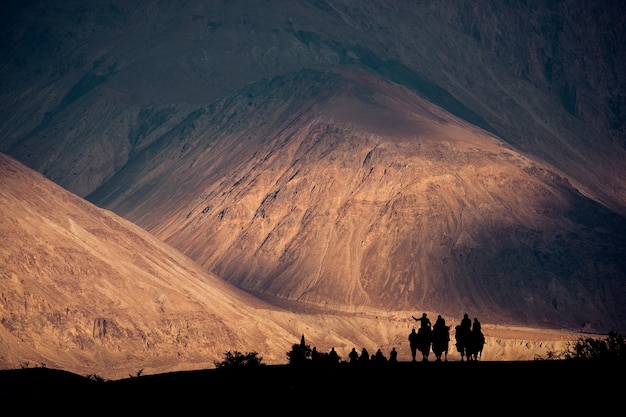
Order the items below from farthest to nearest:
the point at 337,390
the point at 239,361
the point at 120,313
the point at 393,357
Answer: the point at 120,313, the point at 239,361, the point at 393,357, the point at 337,390

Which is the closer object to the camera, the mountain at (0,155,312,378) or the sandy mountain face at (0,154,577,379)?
the mountain at (0,155,312,378)

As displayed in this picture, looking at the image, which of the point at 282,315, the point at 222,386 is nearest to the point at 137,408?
the point at 222,386

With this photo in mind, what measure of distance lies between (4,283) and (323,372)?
92.5 meters

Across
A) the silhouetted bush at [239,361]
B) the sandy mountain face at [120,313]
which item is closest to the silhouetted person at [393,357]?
the silhouetted bush at [239,361]

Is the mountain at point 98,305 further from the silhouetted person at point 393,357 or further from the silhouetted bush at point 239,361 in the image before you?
the silhouetted person at point 393,357

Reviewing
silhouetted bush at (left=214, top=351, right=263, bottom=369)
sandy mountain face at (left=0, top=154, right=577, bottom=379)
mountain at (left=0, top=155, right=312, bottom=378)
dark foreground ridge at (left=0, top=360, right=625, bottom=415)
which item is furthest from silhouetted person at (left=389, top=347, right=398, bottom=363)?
mountain at (left=0, top=155, right=312, bottom=378)

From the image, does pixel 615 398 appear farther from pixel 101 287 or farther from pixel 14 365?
pixel 101 287

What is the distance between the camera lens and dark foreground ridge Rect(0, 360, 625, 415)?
4619cm

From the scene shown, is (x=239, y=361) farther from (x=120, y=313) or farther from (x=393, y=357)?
(x=120, y=313)

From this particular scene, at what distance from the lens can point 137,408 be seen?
47062mm

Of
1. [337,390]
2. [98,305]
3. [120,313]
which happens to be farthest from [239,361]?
[98,305]

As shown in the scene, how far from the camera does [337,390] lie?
5344cm

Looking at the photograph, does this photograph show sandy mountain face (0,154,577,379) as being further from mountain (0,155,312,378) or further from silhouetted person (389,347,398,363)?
silhouetted person (389,347,398,363)

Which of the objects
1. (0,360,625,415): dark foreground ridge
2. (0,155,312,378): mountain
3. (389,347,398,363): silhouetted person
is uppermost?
(0,155,312,378): mountain
